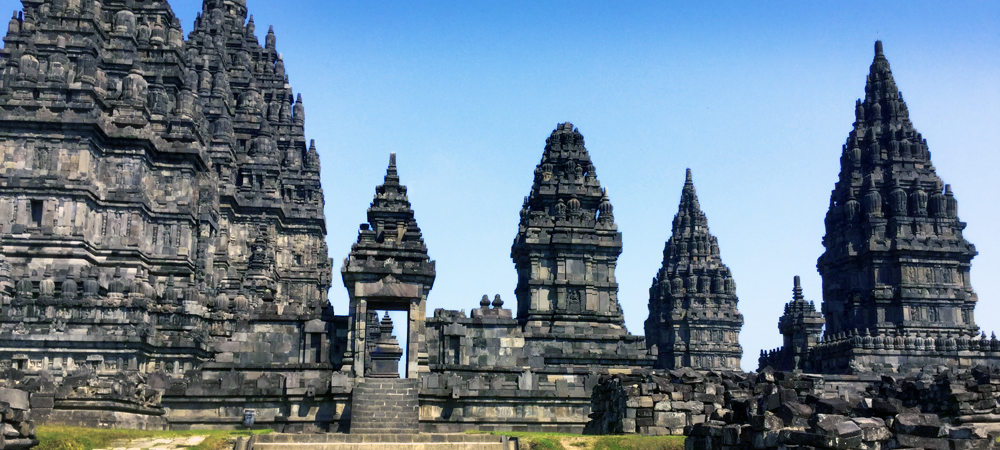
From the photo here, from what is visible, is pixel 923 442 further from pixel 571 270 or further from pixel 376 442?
pixel 571 270

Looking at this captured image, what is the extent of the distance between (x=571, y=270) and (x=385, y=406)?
1827 centimetres

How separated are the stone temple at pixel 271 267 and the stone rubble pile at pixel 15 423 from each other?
16.9 feet

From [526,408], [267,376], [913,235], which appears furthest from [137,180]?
[913,235]

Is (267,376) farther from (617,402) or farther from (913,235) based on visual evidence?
(913,235)

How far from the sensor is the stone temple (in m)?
30.3

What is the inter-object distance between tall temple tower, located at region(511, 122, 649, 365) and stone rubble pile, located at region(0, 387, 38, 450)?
25.3 meters

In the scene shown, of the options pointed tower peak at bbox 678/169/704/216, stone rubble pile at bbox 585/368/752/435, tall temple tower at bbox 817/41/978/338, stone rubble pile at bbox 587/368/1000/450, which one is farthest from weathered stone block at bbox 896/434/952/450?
pointed tower peak at bbox 678/169/704/216

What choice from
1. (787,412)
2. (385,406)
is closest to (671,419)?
(787,412)

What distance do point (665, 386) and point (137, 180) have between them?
93.4 feet

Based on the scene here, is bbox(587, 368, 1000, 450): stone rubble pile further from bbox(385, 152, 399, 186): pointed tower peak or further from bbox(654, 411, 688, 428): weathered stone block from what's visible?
bbox(385, 152, 399, 186): pointed tower peak

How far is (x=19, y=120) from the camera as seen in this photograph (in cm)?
4131

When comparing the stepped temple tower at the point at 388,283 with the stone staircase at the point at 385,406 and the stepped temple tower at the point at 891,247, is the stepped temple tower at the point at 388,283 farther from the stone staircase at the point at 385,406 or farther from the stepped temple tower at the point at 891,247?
the stepped temple tower at the point at 891,247

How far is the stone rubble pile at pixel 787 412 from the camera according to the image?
621 inches

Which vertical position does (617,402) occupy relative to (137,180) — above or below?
below
